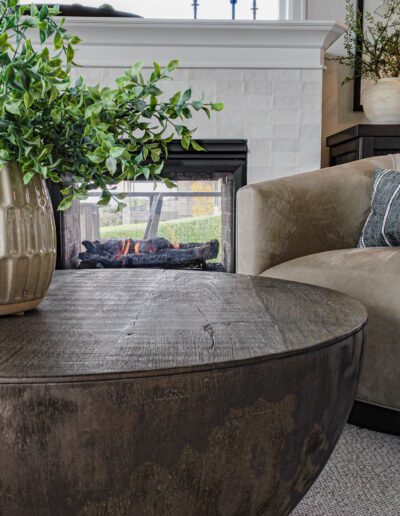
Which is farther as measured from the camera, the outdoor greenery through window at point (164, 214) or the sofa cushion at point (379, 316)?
the outdoor greenery through window at point (164, 214)

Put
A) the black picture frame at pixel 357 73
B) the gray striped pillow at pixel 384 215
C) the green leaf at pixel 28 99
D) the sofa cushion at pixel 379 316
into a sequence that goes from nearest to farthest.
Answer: the green leaf at pixel 28 99
the sofa cushion at pixel 379 316
the gray striped pillow at pixel 384 215
the black picture frame at pixel 357 73

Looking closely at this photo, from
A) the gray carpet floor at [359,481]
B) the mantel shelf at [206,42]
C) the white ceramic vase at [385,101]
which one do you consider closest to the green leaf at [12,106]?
the gray carpet floor at [359,481]

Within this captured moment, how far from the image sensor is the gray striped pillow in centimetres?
173

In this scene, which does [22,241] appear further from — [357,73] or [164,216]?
[357,73]

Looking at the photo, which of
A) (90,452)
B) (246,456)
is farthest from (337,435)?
(90,452)

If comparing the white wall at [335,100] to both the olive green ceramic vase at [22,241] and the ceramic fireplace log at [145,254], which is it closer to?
the ceramic fireplace log at [145,254]

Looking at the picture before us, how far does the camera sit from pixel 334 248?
1870mm

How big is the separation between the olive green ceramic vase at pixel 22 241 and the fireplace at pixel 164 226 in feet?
6.02

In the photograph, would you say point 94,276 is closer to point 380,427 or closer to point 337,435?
point 337,435

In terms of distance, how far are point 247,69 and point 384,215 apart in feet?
3.91

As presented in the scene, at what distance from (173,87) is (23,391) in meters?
2.32

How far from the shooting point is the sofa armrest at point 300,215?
173cm

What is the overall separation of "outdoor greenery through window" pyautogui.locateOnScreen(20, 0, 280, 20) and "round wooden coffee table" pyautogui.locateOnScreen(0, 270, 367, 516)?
255cm

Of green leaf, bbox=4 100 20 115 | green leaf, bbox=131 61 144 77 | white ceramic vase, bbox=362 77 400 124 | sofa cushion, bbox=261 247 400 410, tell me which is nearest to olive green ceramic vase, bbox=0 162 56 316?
green leaf, bbox=4 100 20 115
